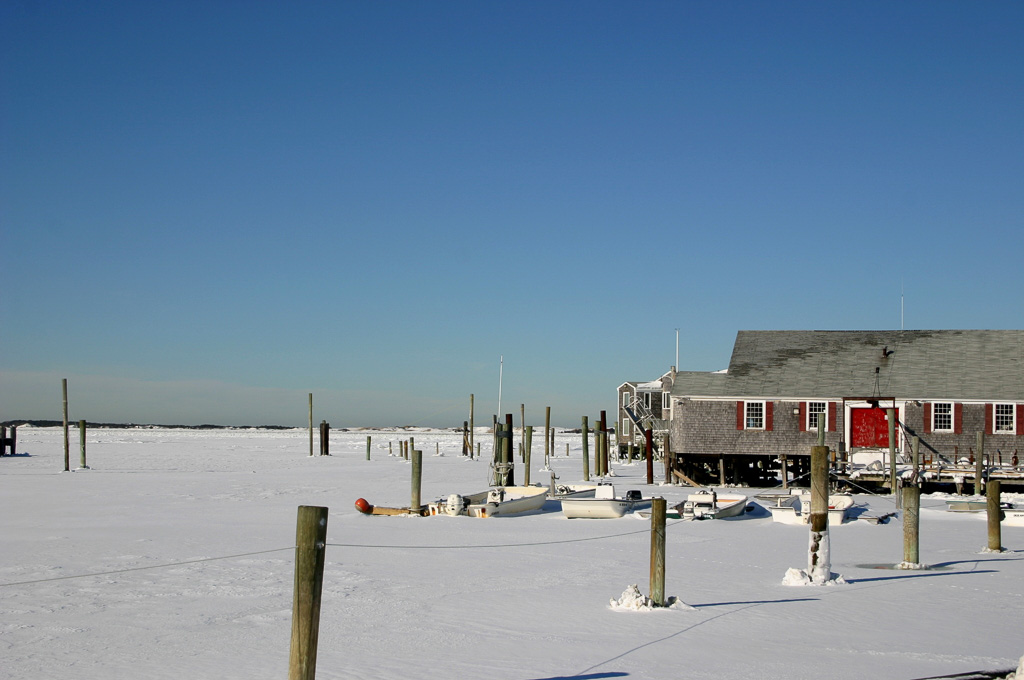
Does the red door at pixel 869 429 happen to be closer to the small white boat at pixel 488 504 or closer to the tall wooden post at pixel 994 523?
the small white boat at pixel 488 504

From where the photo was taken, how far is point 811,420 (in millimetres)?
40375

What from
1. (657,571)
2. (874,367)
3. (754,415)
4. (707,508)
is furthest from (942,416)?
(657,571)

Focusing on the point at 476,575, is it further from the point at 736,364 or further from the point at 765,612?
the point at 736,364

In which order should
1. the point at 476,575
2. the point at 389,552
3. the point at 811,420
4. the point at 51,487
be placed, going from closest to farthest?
1. the point at 476,575
2. the point at 389,552
3. the point at 51,487
4. the point at 811,420

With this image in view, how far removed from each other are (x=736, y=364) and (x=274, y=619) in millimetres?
32188

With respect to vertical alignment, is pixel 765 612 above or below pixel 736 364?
below

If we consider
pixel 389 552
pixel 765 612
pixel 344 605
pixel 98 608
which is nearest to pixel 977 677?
pixel 765 612

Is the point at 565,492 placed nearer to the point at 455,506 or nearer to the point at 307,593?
the point at 455,506

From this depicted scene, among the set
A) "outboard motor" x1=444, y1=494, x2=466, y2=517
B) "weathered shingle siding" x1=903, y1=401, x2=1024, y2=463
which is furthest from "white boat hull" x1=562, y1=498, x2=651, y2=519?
"weathered shingle siding" x1=903, y1=401, x2=1024, y2=463

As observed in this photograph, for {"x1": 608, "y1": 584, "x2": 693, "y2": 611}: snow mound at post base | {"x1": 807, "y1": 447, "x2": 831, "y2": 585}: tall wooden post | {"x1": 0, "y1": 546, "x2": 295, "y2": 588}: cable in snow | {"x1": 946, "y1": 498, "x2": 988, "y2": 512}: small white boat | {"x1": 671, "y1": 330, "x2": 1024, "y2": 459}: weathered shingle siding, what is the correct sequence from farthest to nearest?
{"x1": 671, "y1": 330, "x2": 1024, "y2": 459}: weathered shingle siding < {"x1": 946, "y1": 498, "x2": 988, "y2": 512}: small white boat < {"x1": 807, "y1": 447, "x2": 831, "y2": 585}: tall wooden post < {"x1": 0, "y1": 546, "x2": 295, "y2": 588}: cable in snow < {"x1": 608, "y1": 584, "x2": 693, "y2": 611}: snow mound at post base

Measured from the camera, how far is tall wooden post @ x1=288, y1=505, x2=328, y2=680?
834cm

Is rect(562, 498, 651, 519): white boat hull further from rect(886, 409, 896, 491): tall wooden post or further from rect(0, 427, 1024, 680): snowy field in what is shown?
rect(886, 409, 896, 491): tall wooden post

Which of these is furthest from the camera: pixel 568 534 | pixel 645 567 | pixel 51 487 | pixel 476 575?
pixel 51 487

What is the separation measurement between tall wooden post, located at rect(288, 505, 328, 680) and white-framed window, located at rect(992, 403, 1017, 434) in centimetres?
3639
